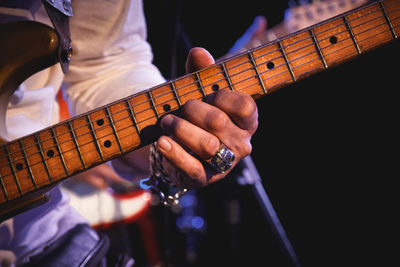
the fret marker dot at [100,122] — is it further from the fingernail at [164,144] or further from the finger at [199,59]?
the finger at [199,59]

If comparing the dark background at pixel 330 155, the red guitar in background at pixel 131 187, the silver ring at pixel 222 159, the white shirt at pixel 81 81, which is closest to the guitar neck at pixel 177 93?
the silver ring at pixel 222 159

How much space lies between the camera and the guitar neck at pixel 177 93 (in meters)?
0.57

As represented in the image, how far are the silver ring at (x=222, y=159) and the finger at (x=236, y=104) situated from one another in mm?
77

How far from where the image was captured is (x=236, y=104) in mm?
530

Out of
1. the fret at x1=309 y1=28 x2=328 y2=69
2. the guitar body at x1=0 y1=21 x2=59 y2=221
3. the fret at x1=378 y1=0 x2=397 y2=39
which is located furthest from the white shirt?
the fret at x1=378 y1=0 x2=397 y2=39

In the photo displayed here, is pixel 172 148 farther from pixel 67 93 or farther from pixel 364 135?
pixel 364 135

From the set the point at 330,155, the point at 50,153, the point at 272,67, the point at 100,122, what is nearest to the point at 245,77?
the point at 272,67

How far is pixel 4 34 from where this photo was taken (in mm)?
683

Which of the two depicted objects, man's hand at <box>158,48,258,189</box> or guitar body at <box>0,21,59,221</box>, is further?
guitar body at <box>0,21,59,221</box>

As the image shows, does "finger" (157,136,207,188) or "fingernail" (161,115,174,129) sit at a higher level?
"fingernail" (161,115,174,129)

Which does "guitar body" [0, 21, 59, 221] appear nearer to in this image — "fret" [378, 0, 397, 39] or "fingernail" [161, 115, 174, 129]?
"fingernail" [161, 115, 174, 129]

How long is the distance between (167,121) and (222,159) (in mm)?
161

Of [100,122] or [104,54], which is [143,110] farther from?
[104,54]

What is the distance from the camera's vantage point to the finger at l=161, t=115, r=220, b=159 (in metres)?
0.54
